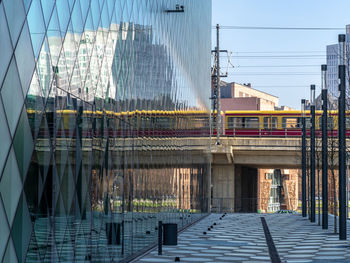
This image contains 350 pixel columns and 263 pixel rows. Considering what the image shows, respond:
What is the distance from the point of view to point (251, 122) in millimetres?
51375

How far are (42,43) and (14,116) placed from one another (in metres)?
1.48

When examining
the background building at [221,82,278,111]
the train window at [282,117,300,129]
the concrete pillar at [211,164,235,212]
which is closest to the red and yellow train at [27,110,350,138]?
the train window at [282,117,300,129]

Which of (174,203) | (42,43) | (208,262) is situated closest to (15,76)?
(42,43)

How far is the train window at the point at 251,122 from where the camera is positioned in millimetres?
51281

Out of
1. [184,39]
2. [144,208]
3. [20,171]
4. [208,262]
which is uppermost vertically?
[184,39]

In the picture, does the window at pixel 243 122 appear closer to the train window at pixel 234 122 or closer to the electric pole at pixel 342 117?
the train window at pixel 234 122

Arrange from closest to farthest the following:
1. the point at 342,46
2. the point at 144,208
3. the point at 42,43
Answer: the point at 42,43
the point at 144,208
the point at 342,46

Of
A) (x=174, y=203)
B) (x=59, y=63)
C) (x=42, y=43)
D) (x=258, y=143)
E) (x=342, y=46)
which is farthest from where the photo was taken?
(x=258, y=143)

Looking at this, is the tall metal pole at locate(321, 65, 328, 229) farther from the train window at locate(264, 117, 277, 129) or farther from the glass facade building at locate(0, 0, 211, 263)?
the train window at locate(264, 117, 277, 129)

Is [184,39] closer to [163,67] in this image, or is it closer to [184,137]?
[184,137]

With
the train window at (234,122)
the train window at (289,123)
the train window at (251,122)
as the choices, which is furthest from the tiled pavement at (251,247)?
the train window at (234,122)

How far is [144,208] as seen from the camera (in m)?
18.9

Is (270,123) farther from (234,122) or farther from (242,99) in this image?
(242,99)

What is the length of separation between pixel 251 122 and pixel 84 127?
39959mm
